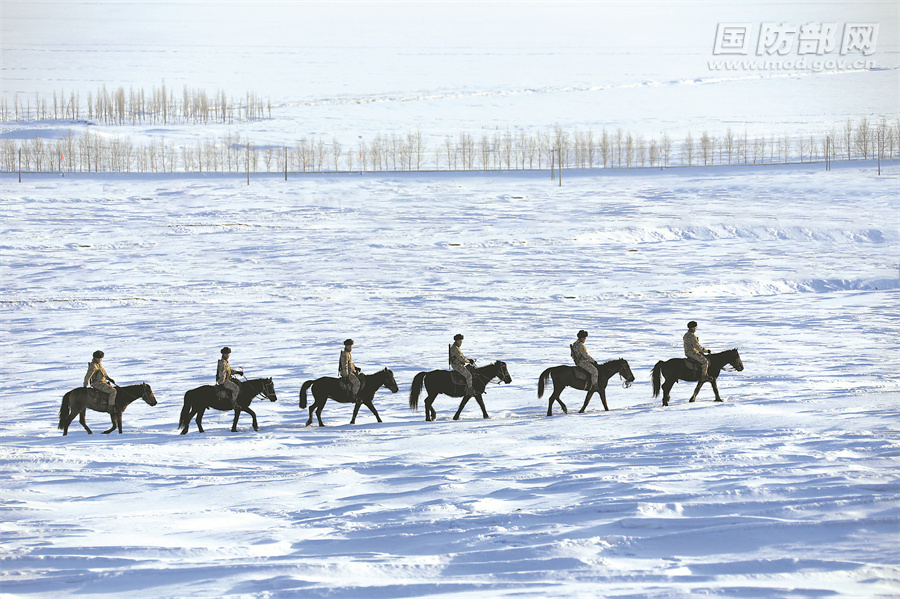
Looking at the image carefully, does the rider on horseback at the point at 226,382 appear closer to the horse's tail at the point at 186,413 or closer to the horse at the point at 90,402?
the horse's tail at the point at 186,413

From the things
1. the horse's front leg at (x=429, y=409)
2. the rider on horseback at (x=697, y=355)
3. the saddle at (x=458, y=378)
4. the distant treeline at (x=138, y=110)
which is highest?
the distant treeline at (x=138, y=110)

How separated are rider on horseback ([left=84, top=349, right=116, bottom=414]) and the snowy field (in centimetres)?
63

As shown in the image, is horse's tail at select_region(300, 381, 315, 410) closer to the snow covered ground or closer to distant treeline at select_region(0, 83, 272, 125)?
the snow covered ground

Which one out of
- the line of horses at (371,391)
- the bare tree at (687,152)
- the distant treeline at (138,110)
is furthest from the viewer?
the distant treeline at (138,110)

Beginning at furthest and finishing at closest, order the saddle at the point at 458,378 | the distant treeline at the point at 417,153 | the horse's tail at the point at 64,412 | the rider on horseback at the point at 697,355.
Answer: the distant treeline at the point at 417,153
the rider on horseback at the point at 697,355
the saddle at the point at 458,378
the horse's tail at the point at 64,412

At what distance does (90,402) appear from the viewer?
42.5 feet

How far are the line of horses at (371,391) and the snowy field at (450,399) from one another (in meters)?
0.39

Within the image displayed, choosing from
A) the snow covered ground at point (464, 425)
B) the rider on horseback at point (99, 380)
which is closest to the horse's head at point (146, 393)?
the rider on horseback at point (99, 380)

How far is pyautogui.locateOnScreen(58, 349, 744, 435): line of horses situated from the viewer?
1302cm

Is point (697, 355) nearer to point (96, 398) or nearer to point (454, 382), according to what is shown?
point (454, 382)

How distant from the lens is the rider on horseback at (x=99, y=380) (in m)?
12.8

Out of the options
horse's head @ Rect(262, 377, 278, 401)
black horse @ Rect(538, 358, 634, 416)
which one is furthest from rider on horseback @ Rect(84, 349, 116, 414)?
black horse @ Rect(538, 358, 634, 416)

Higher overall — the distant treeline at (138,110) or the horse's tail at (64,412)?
the distant treeline at (138,110)

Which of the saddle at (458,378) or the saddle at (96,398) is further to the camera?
the saddle at (458,378)
